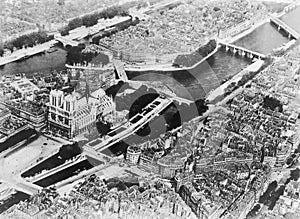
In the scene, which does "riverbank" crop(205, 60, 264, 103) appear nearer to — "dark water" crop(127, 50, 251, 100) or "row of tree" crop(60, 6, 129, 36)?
"dark water" crop(127, 50, 251, 100)

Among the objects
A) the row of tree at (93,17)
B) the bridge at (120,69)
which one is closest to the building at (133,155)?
the bridge at (120,69)

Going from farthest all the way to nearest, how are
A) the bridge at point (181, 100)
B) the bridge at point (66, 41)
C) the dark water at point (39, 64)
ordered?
the bridge at point (66, 41), the dark water at point (39, 64), the bridge at point (181, 100)

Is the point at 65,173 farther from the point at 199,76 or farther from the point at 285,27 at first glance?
the point at 285,27

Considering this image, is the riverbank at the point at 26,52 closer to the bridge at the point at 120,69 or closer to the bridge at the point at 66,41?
the bridge at the point at 66,41

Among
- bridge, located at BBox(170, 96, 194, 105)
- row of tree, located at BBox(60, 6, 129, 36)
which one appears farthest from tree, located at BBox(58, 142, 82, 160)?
row of tree, located at BBox(60, 6, 129, 36)

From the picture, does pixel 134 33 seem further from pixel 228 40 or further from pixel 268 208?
pixel 268 208

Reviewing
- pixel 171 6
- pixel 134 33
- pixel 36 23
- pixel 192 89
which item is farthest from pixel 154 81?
pixel 171 6
